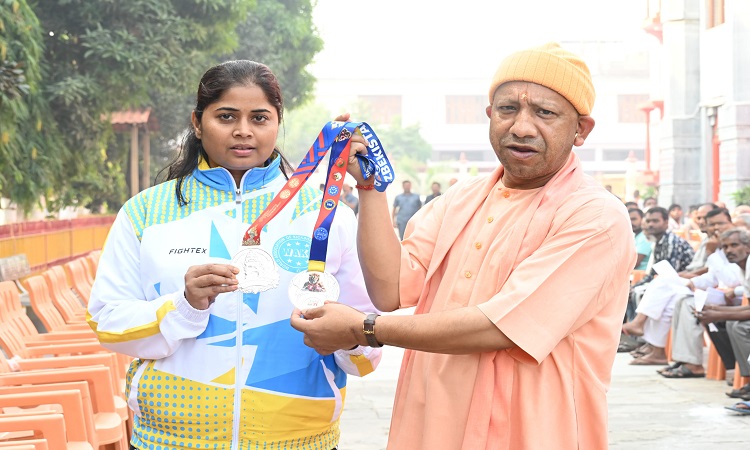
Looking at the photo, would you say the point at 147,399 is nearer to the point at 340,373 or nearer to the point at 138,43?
the point at 340,373

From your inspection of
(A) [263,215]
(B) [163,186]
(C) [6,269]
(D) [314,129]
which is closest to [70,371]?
(B) [163,186]

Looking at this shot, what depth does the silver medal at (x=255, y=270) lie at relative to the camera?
2637 mm

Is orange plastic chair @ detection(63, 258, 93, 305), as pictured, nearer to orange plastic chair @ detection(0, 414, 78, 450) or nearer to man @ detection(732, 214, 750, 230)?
orange plastic chair @ detection(0, 414, 78, 450)

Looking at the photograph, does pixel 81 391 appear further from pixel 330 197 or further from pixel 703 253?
pixel 703 253

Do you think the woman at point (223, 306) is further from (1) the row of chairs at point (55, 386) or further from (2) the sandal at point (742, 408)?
(2) the sandal at point (742, 408)

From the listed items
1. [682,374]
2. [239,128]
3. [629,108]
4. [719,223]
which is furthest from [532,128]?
[629,108]

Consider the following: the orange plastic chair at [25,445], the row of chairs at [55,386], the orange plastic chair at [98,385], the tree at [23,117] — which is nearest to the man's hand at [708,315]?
the row of chairs at [55,386]

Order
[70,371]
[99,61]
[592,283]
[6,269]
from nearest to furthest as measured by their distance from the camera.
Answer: [592,283] → [70,371] → [6,269] → [99,61]

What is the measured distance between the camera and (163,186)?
2953 millimetres

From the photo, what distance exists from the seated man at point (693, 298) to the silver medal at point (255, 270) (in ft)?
21.2

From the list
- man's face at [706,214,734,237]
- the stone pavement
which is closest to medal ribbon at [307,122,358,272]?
the stone pavement

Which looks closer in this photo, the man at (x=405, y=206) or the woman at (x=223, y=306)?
the woman at (x=223, y=306)

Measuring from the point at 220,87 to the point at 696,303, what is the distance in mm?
6435

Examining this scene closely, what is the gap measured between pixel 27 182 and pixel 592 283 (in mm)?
9284
